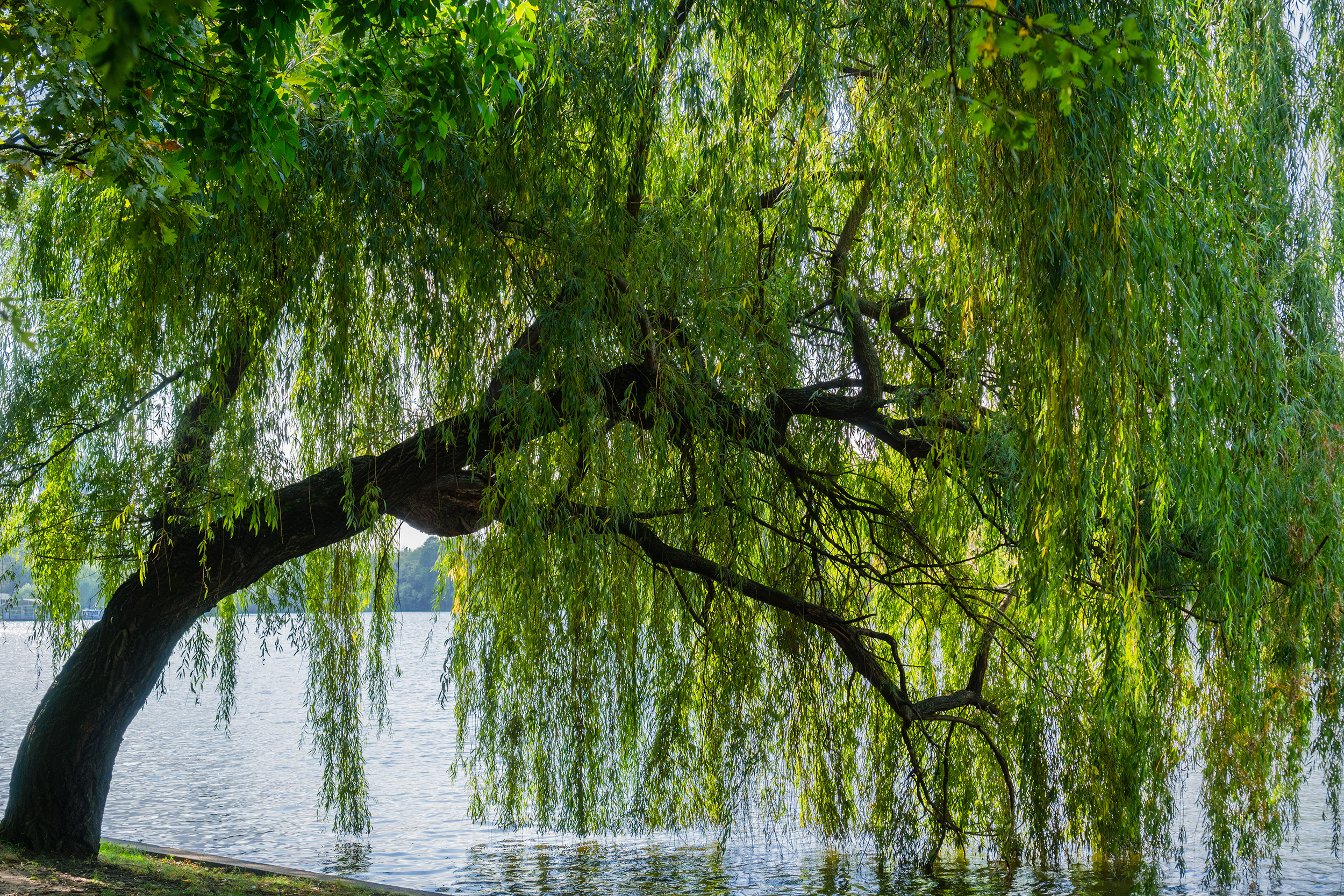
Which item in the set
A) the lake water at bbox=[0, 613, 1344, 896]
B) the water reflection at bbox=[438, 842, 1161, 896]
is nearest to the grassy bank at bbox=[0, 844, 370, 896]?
the lake water at bbox=[0, 613, 1344, 896]

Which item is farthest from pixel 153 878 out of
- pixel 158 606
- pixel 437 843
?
pixel 437 843

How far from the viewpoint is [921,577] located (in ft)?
18.0

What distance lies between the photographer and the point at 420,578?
25.6 metres

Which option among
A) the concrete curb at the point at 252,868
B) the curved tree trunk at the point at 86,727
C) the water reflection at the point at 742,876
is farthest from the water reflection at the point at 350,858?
the curved tree trunk at the point at 86,727

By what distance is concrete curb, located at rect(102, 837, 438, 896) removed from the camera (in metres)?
5.44

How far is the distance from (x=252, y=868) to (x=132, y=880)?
1041 millimetres

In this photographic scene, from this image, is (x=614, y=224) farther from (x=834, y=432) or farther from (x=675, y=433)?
(x=834, y=432)

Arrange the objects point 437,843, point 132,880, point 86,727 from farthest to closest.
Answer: point 437,843 → point 86,727 → point 132,880

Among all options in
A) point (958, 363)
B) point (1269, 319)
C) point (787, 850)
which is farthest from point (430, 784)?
point (1269, 319)

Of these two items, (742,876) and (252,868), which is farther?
(742,876)

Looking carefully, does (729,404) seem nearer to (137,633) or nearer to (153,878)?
(137,633)

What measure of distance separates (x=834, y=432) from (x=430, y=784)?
7.82 meters

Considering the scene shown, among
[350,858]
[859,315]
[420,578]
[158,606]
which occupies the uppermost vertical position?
[859,315]

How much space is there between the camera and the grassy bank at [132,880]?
4.24 metres
